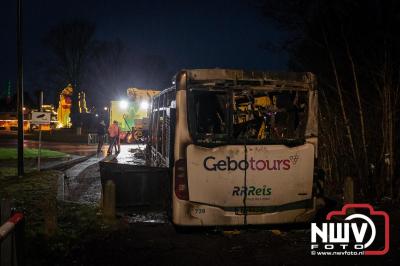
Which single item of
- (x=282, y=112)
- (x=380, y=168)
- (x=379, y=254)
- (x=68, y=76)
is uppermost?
(x=68, y=76)

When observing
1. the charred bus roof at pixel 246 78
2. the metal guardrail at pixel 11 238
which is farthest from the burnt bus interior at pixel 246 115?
the metal guardrail at pixel 11 238

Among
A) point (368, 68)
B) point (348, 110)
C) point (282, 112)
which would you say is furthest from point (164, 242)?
point (348, 110)

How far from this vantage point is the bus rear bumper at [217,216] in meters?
7.82

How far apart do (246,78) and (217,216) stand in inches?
92.4

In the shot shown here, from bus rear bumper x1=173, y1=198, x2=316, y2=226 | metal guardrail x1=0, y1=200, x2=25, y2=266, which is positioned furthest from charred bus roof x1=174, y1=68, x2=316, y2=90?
metal guardrail x1=0, y1=200, x2=25, y2=266

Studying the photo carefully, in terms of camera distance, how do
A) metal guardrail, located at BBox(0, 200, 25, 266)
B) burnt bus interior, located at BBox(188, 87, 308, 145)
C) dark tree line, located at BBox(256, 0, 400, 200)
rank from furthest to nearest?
dark tree line, located at BBox(256, 0, 400, 200) → burnt bus interior, located at BBox(188, 87, 308, 145) → metal guardrail, located at BBox(0, 200, 25, 266)

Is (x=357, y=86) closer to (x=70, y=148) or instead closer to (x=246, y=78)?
(x=246, y=78)

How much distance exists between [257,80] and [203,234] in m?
2.91

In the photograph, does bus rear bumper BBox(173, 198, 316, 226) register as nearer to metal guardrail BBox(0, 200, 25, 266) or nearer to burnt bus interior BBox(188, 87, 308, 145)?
burnt bus interior BBox(188, 87, 308, 145)

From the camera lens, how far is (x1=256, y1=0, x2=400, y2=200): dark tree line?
11703 millimetres

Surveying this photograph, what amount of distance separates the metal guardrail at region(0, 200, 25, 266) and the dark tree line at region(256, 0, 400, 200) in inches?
339

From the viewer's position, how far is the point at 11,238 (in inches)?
193

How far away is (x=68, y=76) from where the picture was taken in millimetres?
55156

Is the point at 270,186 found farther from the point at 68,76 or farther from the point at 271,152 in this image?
the point at 68,76
